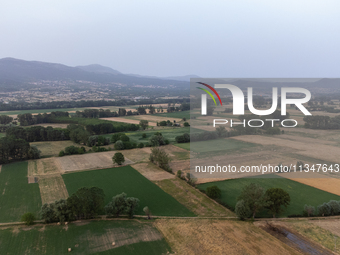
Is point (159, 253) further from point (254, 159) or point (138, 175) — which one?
point (138, 175)

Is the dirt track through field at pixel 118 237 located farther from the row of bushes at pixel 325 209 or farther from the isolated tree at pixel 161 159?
the isolated tree at pixel 161 159

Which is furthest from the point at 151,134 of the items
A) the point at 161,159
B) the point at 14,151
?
the point at 14,151

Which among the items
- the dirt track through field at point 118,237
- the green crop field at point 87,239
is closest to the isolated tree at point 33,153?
the green crop field at point 87,239

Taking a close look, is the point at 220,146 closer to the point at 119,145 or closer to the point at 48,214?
the point at 48,214

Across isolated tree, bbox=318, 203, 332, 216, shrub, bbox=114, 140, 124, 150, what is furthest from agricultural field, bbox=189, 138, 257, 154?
shrub, bbox=114, 140, 124, 150

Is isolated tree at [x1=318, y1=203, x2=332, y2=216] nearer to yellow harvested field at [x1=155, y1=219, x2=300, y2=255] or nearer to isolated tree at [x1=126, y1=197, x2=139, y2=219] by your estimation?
yellow harvested field at [x1=155, y1=219, x2=300, y2=255]

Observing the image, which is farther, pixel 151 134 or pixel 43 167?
pixel 151 134
